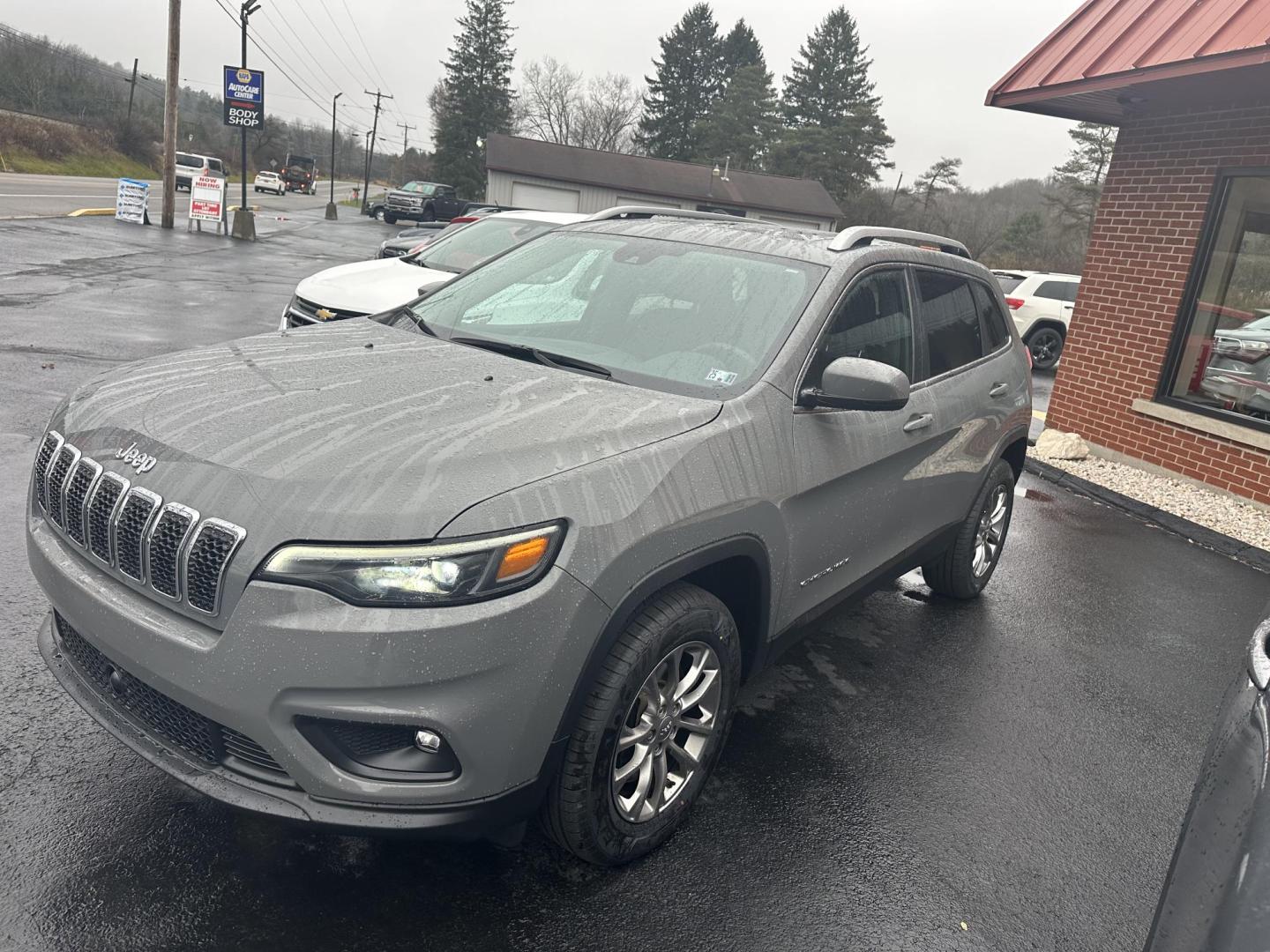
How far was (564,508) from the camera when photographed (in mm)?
2275

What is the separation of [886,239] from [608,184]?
43993mm

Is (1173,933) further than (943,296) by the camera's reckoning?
No

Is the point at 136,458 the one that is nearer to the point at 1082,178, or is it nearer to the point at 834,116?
the point at 1082,178

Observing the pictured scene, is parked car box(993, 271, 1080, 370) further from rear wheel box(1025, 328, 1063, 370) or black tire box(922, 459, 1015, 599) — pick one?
black tire box(922, 459, 1015, 599)

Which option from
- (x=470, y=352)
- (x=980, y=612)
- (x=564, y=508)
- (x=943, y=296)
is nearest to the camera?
(x=564, y=508)

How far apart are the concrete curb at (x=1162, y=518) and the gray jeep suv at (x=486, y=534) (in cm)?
447

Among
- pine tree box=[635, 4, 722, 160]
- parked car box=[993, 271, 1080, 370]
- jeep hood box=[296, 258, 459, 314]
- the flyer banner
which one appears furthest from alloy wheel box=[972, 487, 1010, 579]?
pine tree box=[635, 4, 722, 160]

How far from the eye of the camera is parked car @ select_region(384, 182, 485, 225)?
4500 centimetres

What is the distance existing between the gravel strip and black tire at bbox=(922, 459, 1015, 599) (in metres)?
2.95

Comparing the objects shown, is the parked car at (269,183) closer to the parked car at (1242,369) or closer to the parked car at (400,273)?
the parked car at (400,273)

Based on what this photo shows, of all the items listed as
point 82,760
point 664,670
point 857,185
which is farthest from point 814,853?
point 857,185

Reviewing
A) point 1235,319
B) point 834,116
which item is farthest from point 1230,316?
point 834,116

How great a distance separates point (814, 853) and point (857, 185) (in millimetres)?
64380

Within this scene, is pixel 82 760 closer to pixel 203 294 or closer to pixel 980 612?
pixel 980 612
